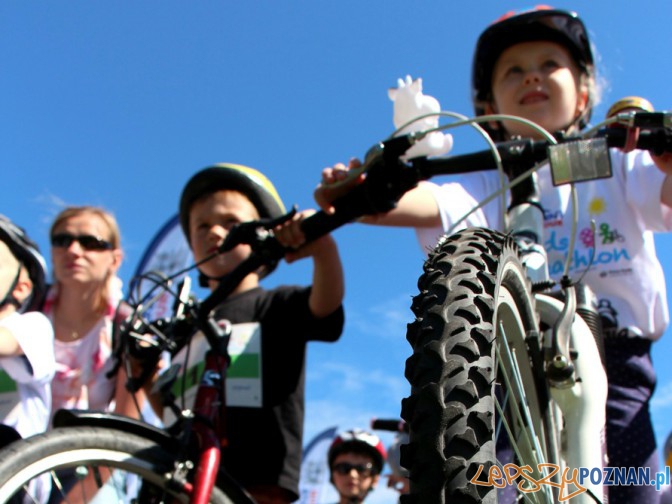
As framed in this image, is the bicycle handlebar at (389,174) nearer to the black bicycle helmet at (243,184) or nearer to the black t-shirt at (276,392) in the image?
the black t-shirt at (276,392)

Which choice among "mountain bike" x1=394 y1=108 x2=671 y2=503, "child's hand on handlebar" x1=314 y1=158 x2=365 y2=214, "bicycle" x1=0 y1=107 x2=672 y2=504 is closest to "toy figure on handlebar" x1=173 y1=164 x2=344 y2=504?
"child's hand on handlebar" x1=314 y1=158 x2=365 y2=214

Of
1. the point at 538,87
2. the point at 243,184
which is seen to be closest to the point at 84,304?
the point at 243,184

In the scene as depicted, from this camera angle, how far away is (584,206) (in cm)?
236

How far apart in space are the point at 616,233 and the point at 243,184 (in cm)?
160

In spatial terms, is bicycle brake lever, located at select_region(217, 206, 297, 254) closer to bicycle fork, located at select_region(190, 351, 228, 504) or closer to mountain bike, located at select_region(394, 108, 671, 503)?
bicycle fork, located at select_region(190, 351, 228, 504)

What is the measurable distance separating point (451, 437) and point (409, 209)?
1448 mm

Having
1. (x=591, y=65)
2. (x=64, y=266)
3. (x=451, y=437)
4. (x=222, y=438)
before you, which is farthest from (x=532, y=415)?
(x=64, y=266)

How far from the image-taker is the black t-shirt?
256 cm

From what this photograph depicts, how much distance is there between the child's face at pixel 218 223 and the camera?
310cm

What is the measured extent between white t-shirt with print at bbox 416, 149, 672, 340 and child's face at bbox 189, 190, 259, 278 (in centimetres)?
98

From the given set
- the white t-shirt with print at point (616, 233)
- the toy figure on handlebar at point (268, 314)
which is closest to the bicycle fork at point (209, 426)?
the toy figure on handlebar at point (268, 314)

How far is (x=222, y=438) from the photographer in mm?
2109

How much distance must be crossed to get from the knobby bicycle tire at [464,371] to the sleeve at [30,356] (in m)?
1.78

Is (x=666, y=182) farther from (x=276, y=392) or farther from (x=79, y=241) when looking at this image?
(x=79, y=241)
